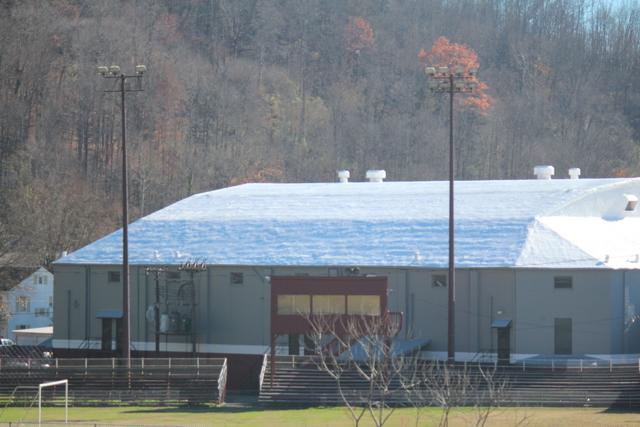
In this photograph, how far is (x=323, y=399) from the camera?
43.4 metres

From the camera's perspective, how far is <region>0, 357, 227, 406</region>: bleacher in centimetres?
4519

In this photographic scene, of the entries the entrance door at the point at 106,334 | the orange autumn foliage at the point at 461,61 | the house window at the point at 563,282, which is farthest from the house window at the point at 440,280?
the orange autumn foliage at the point at 461,61

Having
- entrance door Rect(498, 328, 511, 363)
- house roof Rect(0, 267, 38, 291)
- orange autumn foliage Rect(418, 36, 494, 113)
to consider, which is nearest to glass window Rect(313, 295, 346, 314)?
entrance door Rect(498, 328, 511, 363)

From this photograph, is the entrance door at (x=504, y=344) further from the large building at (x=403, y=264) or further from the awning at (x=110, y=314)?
the awning at (x=110, y=314)

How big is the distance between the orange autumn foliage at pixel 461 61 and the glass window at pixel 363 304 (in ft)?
Answer: 304

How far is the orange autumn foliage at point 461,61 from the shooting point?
137125 millimetres

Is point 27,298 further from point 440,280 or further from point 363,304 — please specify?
point 363,304

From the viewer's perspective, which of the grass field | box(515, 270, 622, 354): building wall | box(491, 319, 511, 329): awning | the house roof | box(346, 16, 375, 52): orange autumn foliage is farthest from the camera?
box(346, 16, 375, 52): orange autumn foliage

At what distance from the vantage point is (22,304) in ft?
281

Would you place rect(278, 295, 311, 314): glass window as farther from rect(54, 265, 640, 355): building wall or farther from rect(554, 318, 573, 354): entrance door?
rect(554, 318, 573, 354): entrance door

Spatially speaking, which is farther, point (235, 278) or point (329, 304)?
point (235, 278)

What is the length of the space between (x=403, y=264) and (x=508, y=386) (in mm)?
9201

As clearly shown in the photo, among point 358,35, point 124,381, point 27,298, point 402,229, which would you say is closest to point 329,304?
point 124,381

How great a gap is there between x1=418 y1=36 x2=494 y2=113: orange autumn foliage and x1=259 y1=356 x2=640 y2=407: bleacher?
9293 cm
